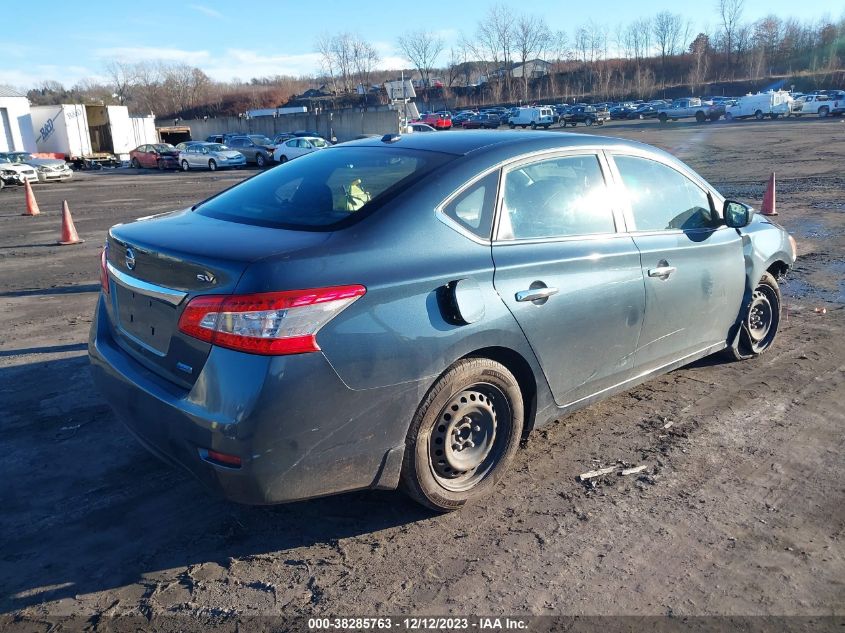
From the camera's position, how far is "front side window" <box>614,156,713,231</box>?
4.29 meters

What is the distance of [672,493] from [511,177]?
1.88 m

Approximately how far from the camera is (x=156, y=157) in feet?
124

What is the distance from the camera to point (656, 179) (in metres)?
4.51

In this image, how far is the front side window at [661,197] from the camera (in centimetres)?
429

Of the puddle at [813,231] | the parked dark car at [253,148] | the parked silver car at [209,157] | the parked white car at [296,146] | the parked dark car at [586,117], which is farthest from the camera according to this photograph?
the parked dark car at [586,117]

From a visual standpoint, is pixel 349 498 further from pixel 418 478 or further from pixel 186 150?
pixel 186 150

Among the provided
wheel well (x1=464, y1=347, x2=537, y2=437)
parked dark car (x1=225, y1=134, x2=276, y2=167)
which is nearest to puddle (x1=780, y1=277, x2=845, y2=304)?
wheel well (x1=464, y1=347, x2=537, y2=437)

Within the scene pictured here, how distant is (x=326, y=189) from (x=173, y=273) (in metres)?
1.03

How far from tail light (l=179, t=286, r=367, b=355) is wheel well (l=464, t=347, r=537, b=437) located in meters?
0.84

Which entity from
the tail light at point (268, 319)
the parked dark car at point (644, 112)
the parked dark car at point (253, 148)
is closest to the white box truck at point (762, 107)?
the parked dark car at point (644, 112)

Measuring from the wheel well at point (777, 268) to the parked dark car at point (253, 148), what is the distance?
3320cm

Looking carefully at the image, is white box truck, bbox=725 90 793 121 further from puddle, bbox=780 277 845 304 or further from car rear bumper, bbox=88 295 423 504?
car rear bumper, bbox=88 295 423 504

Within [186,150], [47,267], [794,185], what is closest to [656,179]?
[47,267]

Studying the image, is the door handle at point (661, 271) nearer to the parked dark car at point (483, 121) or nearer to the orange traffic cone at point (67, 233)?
the orange traffic cone at point (67, 233)
